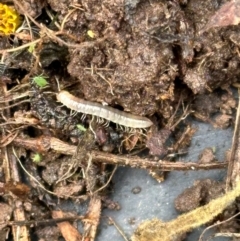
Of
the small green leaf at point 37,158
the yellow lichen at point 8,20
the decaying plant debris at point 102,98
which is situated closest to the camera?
the decaying plant debris at point 102,98

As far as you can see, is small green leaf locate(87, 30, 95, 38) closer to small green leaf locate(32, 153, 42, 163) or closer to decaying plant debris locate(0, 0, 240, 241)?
decaying plant debris locate(0, 0, 240, 241)

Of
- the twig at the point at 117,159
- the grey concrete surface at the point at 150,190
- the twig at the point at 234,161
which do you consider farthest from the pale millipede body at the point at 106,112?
the twig at the point at 234,161

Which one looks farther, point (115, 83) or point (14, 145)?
point (14, 145)

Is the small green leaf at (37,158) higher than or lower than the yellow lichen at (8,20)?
lower

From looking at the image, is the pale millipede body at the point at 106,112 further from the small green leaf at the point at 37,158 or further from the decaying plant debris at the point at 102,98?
the small green leaf at the point at 37,158

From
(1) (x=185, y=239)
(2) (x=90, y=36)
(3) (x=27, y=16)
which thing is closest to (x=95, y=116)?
(2) (x=90, y=36)

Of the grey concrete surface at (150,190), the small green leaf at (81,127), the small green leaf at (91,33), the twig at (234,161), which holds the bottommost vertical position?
the grey concrete surface at (150,190)

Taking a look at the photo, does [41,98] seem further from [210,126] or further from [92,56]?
[210,126]

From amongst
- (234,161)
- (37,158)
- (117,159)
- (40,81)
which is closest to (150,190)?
(117,159)
